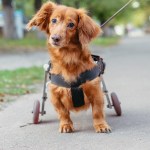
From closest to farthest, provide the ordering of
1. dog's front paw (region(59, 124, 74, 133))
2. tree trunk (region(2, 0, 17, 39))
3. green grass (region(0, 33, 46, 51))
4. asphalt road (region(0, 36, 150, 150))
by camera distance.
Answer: asphalt road (region(0, 36, 150, 150))
dog's front paw (region(59, 124, 74, 133))
green grass (region(0, 33, 46, 51))
tree trunk (region(2, 0, 17, 39))

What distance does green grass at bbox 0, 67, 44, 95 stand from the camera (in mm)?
11145

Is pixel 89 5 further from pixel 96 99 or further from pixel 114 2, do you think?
pixel 96 99

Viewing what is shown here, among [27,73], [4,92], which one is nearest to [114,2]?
[27,73]

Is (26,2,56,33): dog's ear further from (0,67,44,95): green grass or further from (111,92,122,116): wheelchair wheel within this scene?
(0,67,44,95): green grass

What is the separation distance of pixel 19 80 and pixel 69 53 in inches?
263

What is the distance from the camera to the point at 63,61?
6551 millimetres

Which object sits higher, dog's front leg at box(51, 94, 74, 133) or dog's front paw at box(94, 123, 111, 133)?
dog's front leg at box(51, 94, 74, 133)

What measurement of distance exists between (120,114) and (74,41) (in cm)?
174

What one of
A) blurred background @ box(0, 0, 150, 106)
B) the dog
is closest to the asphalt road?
the dog

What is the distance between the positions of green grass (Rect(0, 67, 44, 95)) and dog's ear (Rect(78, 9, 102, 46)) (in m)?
4.42

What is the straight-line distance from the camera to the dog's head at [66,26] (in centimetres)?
625

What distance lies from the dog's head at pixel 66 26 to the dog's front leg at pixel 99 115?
28.0 inches

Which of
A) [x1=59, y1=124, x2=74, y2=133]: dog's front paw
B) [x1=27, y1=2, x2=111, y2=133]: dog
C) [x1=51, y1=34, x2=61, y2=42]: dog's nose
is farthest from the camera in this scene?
[x1=59, y1=124, x2=74, y2=133]: dog's front paw

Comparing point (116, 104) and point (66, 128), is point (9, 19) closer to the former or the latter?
point (116, 104)
